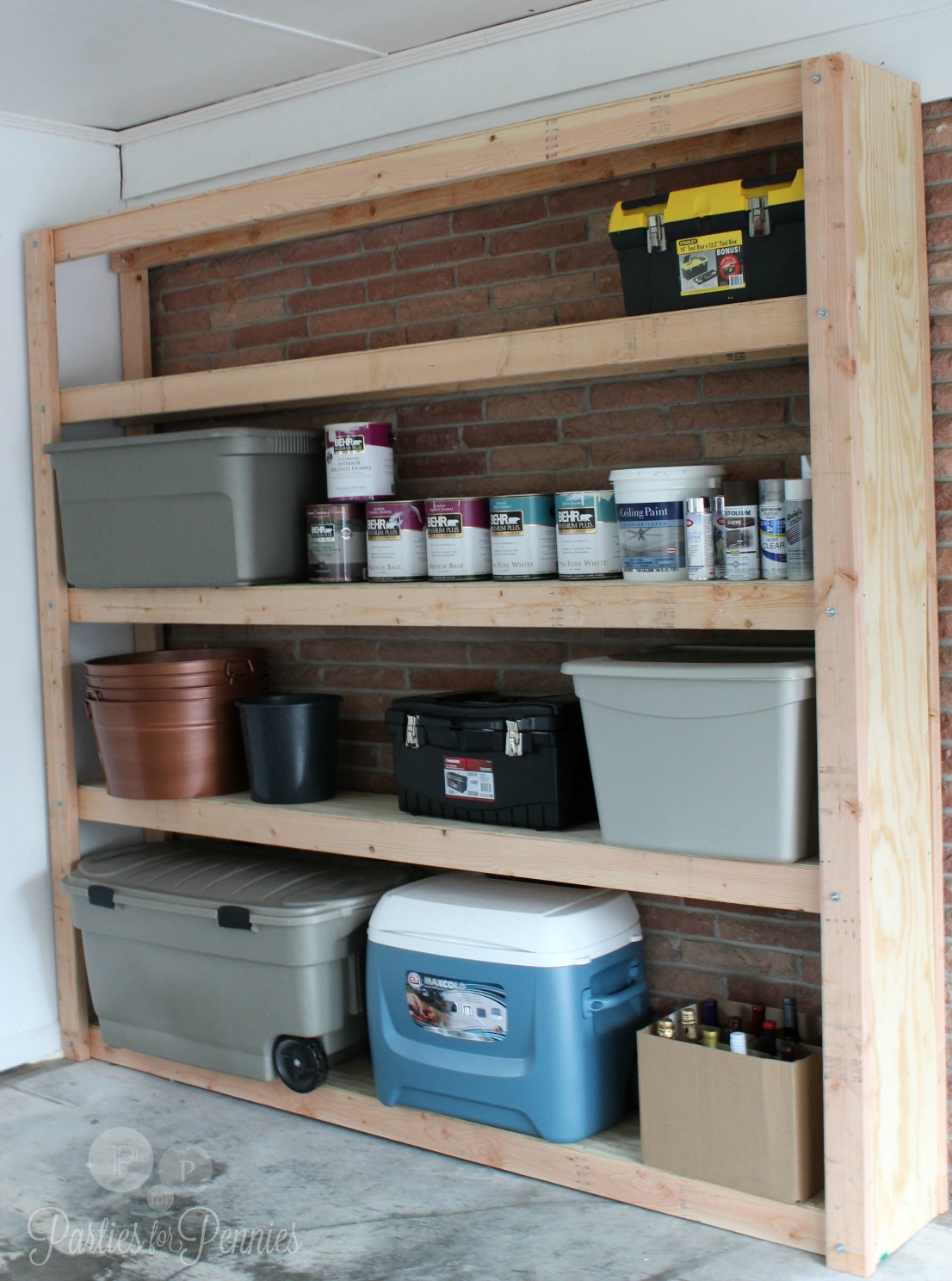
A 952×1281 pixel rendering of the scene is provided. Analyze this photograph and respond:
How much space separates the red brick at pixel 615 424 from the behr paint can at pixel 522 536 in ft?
1.03

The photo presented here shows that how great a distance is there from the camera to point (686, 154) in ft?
9.80

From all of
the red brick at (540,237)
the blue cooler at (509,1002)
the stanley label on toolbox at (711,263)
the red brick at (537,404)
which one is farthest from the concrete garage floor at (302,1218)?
the red brick at (540,237)

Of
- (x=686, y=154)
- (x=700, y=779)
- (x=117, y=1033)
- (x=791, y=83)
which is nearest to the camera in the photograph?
(x=791, y=83)

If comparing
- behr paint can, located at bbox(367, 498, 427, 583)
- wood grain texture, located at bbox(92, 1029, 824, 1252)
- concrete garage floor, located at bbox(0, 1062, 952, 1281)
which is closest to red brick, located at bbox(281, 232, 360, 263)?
behr paint can, located at bbox(367, 498, 427, 583)

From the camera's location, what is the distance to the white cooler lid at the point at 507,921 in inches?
114

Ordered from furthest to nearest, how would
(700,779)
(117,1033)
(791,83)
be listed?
1. (117,1033)
2. (700,779)
3. (791,83)

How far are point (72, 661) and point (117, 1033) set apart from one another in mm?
1057

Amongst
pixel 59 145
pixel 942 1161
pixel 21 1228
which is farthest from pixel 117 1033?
pixel 59 145

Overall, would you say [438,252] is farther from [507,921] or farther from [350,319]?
[507,921]

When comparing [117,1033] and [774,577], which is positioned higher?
[774,577]

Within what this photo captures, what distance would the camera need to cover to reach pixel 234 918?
3279 millimetres

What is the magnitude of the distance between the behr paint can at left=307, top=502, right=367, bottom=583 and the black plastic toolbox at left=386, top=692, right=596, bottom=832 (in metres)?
0.37

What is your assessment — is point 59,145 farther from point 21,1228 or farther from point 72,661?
point 21,1228

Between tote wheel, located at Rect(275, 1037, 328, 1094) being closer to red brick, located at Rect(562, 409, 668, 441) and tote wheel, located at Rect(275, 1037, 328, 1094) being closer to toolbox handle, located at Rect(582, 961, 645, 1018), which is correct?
toolbox handle, located at Rect(582, 961, 645, 1018)
